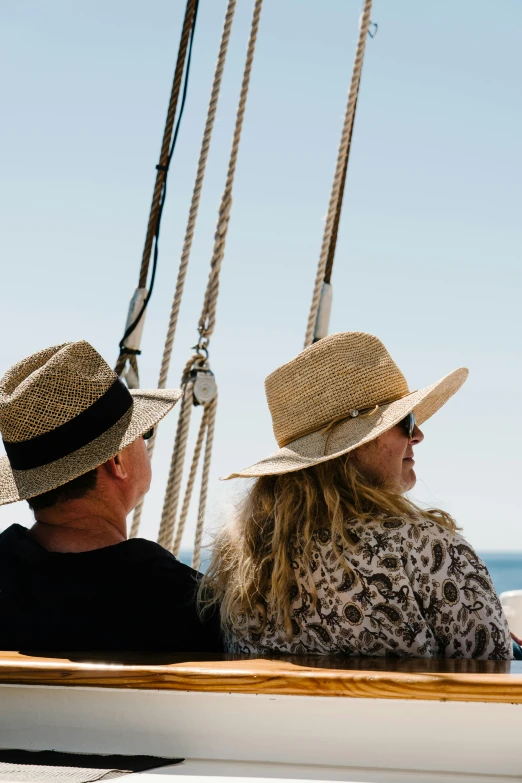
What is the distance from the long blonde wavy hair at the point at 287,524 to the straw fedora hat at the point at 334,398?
0.17 ft

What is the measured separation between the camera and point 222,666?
5.69 ft

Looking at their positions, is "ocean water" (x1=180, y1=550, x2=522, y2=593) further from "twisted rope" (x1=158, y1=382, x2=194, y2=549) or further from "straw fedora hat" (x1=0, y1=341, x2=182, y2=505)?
"twisted rope" (x1=158, y1=382, x2=194, y2=549)

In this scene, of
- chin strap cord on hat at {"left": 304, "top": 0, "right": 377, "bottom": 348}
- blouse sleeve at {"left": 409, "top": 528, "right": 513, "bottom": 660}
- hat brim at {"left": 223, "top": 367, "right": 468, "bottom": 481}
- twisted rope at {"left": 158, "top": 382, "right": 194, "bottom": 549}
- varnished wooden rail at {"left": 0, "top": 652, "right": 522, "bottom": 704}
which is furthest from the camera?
chin strap cord on hat at {"left": 304, "top": 0, "right": 377, "bottom": 348}

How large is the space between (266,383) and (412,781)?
970 mm

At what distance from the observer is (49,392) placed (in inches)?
87.0

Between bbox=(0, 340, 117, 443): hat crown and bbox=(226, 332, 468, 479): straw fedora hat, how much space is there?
37 cm

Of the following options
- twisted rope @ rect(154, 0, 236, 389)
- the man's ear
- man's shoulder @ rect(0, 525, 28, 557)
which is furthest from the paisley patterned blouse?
twisted rope @ rect(154, 0, 236, 389)

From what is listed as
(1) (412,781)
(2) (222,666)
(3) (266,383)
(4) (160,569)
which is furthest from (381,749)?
(3) (266,383)

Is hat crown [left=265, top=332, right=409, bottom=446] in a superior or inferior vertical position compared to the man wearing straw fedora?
superior

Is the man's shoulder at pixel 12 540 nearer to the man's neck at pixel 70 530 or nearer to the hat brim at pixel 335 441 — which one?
the man's neck at pixel 70 530

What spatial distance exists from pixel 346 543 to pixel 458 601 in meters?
0.23

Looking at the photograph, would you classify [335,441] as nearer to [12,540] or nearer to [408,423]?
[408,423]

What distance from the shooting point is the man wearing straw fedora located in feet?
6.83

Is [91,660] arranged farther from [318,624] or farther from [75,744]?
[318,624]
